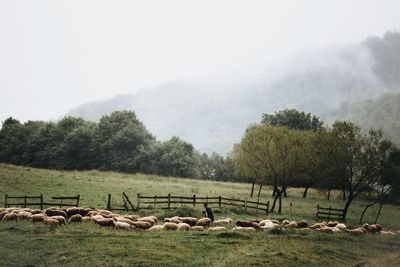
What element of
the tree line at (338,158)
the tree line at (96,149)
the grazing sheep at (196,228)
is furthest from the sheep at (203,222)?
the tree line at (96,149)

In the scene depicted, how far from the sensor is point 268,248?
22.2 m

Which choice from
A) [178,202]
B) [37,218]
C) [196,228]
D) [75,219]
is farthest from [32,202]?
[196,228]

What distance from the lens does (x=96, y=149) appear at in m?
102

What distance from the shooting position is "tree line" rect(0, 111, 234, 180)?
330 ft

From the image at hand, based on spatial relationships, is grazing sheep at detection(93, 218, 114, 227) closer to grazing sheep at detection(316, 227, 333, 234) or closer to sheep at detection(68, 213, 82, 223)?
sheep at detection(68, 213, 82, 223)

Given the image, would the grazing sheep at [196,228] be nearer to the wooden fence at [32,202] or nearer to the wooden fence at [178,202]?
the wooden fence at [178,202]

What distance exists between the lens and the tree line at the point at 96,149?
10044 centimetres

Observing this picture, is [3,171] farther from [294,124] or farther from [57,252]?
[294,124]

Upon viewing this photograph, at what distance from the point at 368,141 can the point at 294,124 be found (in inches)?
1625

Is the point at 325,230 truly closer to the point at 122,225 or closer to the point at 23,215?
the point at 122,225

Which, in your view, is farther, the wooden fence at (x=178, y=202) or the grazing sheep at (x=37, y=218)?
the wooden fence at (x=178, y=202)

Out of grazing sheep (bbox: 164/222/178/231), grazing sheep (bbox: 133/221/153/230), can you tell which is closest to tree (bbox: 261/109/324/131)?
grazing sheep (bbox: 164/222/178/231)

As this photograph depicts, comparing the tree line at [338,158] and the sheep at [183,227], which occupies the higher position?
the tree line at [338,158]

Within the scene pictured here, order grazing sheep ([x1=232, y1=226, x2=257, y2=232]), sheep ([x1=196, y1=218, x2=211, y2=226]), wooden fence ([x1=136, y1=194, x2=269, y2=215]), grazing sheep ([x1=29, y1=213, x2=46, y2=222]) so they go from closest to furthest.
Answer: grazing sheep ([x1=29, y1=213, x2=46, y2=222]) < grazing sheep ([x1=232, y1=226, x2=257, y2=232]) < sheep ([x1=196, y1=218, x2=211, y2=226]) < wooden fence ([x1=136, y1=194, x2=269, y2=215])
